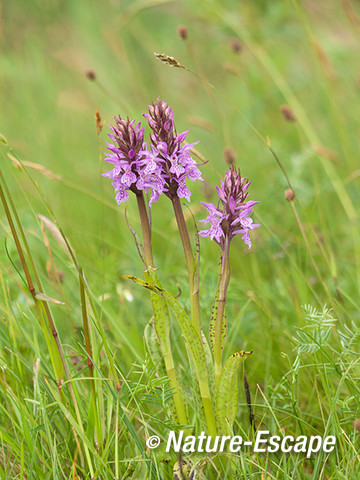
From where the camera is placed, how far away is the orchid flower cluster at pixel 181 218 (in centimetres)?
136

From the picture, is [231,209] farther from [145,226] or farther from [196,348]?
[196,348]

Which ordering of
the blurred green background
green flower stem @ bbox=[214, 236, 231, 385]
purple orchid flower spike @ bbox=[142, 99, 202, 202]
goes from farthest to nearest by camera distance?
the blurred green background, green flower stem @ bbox=[214, 236, 231, 385], purple orchid flower spike @ bbox=[142, 99, 202, 202]

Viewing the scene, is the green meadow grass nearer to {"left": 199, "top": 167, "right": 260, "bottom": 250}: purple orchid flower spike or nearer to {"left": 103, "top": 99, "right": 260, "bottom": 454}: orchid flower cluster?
{"left": 103, "top": 99, "right": 260, "bottom": 454}: orchid flower cluster

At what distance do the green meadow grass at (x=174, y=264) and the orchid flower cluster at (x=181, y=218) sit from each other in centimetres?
10

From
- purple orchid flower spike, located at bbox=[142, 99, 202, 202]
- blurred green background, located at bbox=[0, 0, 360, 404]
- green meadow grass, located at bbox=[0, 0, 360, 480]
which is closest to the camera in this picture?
purple orchid flower spike, located at bbox=[142, 99, 202, 202]

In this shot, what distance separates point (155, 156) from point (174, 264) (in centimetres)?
175

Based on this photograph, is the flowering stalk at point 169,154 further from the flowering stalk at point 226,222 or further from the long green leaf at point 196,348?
the long green leaf at point 196,348

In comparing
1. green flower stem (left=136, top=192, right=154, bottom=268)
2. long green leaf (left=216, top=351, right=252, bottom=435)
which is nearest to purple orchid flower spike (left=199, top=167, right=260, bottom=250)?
green flower stem (left=136, top=192, right=154, bottom=268)

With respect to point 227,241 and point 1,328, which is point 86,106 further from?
point 227,241

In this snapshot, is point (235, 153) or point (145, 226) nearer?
point (145, 226)

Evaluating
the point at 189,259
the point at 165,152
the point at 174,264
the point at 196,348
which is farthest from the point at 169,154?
the point at 174,264

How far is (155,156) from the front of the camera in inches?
52.3

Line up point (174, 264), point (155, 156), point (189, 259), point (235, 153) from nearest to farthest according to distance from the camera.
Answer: point (155, 156)
point (189, 259)
point (174, 264)
point (235, 153)

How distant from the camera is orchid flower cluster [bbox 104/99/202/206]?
4.39ft
